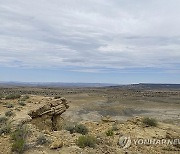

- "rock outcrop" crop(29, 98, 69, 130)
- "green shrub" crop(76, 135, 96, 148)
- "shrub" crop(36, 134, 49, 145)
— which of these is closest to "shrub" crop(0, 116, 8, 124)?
"rock outcrop" crop(29, 98, 69, 130)

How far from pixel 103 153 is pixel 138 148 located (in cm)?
189

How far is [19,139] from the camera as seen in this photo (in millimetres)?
11172

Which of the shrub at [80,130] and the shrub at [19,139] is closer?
the shrub at [19,139]

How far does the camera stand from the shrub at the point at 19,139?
10458mm

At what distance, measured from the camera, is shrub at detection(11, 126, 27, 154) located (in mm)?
10458

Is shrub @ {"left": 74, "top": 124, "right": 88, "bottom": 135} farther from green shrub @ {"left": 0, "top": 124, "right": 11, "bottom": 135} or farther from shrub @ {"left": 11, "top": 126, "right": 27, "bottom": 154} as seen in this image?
green shrub @ {"left": 0, "top": 124, "right": 11, "bottom": 135}

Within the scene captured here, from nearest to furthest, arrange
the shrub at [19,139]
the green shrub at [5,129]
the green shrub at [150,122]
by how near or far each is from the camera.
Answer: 1. the shrub at [19,139]
2. the green shrub at [5,129]
3. the green shrub at [150,122]

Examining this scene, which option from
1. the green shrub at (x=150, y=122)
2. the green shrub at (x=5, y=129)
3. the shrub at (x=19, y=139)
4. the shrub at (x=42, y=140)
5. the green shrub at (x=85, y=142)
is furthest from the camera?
the green shrub at (x=150, y=122)

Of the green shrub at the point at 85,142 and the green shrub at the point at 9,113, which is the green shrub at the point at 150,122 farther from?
the green shrub at the point at 9,113

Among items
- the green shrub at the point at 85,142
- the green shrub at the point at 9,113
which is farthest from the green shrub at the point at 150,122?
the green shrub at the point at 9,113

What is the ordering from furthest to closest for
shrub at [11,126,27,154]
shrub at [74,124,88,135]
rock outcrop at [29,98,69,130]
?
1. rock outcrop at [29,98,69,130]
2. shrub at [74,124,88,135]
3. shrub at [11,126,27,154]

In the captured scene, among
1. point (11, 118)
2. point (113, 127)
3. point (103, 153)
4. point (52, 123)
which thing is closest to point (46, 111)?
point (52, 123)

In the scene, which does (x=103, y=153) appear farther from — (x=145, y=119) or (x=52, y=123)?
(x=52, y=123)

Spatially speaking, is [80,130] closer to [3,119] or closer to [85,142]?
[85,142]
